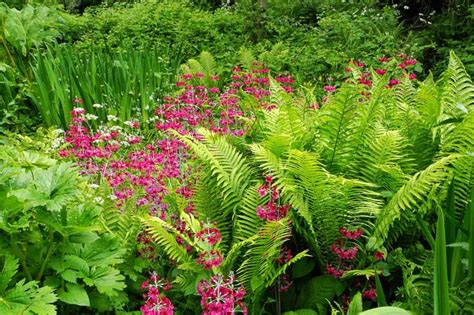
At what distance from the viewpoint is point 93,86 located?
462 cm

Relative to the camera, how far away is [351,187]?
2336 millimetres

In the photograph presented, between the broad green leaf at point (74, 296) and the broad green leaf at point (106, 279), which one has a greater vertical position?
the broad green leaf at point (106, 279)

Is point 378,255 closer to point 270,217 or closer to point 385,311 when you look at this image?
point 270,217

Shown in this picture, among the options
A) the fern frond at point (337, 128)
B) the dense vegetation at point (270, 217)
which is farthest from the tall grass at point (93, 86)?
the fern frond at point (337, 128)

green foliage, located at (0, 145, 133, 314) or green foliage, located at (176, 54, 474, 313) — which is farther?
green foliage, located at (176, 54, 474, 313)

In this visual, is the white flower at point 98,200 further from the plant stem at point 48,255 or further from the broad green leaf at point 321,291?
the broad green leaf at point 321,291

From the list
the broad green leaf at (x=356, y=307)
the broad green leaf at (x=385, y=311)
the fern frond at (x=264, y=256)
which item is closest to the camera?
the broad green leaf at (x=385, y=311)

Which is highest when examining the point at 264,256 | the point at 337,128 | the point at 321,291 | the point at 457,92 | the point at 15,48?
the point at 457,92

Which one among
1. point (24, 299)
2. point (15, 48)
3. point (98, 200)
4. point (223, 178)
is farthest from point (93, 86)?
point (24, 299)

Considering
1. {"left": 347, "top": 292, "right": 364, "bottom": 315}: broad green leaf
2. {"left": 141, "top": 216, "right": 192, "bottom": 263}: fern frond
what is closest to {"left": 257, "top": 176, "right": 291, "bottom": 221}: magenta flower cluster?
{"left": 141, "top": 216, "right": 192, "bottom": 263}: fern frond

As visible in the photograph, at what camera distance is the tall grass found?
452cm

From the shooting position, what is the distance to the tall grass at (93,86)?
452 cm

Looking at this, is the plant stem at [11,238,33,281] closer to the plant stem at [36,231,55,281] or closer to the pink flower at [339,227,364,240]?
the plant stem at [36,231,55,281]

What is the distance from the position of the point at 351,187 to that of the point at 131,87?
9.99 ft
